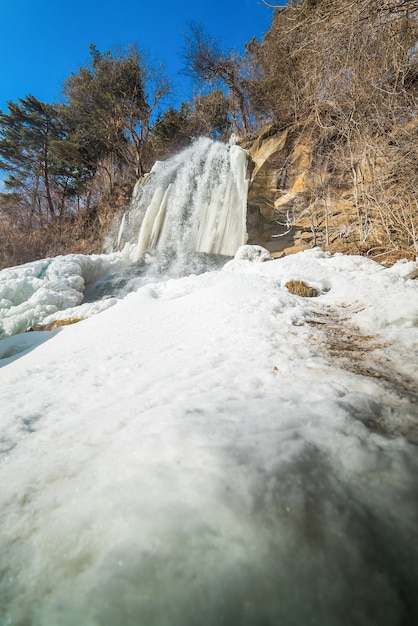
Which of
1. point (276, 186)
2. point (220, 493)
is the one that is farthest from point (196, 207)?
point (220, 493)

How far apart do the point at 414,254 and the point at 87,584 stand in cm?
466

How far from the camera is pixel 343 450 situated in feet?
2.42

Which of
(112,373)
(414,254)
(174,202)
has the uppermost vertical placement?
(174,202)

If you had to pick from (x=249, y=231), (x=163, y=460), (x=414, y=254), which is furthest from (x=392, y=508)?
(x=249, y=231)

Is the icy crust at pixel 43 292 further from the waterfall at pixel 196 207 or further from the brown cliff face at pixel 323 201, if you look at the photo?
the brown cliff face at pixel 323 201

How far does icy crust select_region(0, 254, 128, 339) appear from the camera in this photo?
4.55 meters

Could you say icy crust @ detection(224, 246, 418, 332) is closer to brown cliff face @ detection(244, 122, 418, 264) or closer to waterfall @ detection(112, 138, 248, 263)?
brown cliff face @ detection(244, 122, 418, 264)

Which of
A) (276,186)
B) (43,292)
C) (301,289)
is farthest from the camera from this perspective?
(276,186)

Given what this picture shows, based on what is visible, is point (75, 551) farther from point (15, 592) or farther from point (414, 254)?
point (414, 254)

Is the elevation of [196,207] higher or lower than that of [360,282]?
higher

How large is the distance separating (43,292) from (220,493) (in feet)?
19.1

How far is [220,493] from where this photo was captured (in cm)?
60

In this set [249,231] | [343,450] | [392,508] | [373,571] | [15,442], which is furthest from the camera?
[249,231]

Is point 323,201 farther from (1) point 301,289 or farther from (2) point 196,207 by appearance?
(2) point 196,207
